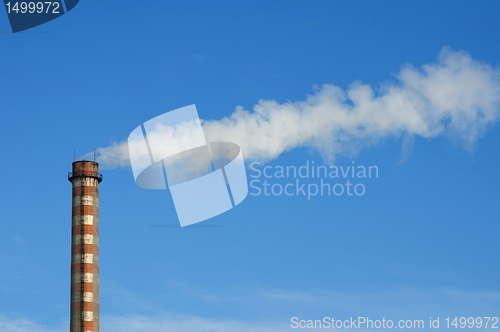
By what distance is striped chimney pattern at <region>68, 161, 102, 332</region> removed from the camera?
72.3m

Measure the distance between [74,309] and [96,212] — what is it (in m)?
11.8

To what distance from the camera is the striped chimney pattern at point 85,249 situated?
7231 centimetres

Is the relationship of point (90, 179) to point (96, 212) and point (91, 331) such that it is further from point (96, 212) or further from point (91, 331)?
point (91, 331)

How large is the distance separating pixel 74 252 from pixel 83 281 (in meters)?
3.75

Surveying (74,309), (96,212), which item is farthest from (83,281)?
(96,212)

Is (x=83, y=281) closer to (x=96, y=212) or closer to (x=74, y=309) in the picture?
(x=74, y=309)

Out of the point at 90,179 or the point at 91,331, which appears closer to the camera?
the point at 91,331

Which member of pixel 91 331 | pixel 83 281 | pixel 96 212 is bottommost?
pixel 91 331

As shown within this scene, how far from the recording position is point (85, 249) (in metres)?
74.0

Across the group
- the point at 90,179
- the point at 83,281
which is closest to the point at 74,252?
the point at 83,281

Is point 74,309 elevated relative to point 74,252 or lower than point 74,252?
lower

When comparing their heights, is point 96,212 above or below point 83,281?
above

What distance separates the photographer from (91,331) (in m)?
71.9

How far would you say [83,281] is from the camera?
7300 centimetres
